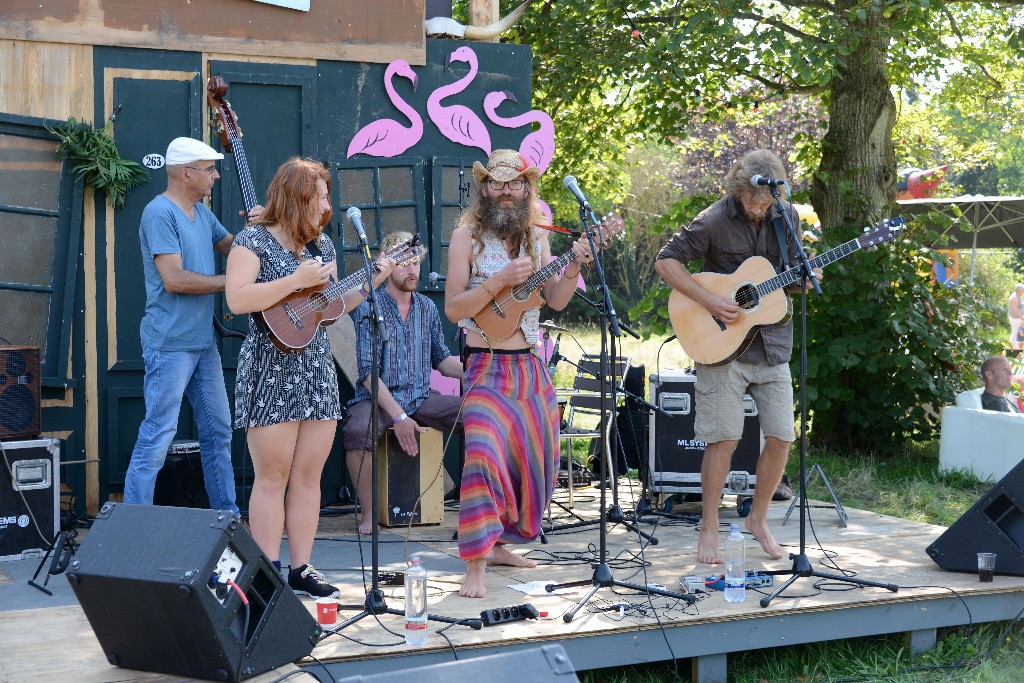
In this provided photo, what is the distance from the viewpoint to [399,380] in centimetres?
638

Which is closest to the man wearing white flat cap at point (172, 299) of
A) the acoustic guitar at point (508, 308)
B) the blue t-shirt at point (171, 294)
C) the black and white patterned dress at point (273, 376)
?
the blue t-shirt at point (171, 294)

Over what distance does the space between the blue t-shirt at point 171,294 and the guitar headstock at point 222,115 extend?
1.48 feet

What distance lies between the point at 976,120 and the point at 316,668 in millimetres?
13286

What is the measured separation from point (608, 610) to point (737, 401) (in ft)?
4.32

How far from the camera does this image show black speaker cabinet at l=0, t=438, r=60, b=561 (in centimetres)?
534

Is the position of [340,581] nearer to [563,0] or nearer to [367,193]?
[367,193]

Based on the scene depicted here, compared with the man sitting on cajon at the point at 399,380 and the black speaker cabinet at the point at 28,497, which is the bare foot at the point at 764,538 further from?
the black speaker cabinet at the point at 28,497

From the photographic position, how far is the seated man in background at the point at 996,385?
8664 mm

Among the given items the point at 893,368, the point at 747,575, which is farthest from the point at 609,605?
the point at 893,368

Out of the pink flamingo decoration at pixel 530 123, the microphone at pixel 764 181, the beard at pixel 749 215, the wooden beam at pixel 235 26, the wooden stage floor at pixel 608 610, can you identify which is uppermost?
the wooden beam at pixel 235 26

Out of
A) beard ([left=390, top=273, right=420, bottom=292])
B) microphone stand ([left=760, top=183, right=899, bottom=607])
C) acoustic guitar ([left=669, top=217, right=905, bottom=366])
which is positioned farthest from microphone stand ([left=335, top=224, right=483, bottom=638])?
beard ([left=390, top=273, right=420, bottom=292])

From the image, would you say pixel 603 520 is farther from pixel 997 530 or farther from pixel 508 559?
pixel 997 530

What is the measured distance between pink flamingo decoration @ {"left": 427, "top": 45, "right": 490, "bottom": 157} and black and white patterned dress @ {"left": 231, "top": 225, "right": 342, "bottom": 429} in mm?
2907

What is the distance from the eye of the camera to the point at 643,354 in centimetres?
2070
